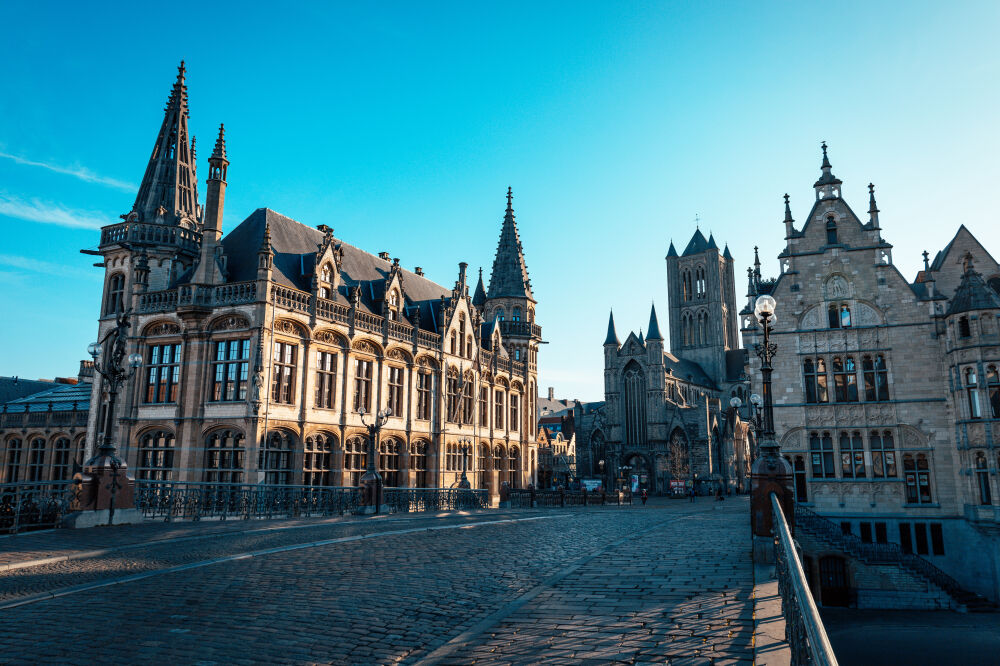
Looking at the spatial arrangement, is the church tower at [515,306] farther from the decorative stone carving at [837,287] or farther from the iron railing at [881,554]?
the iron railing at [881,554]

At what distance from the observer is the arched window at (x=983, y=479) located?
2595cm

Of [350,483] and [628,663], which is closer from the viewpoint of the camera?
[628,663]

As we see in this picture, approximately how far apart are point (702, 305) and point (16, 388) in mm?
85820

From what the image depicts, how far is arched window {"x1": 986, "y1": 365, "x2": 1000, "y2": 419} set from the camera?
26.1 meters

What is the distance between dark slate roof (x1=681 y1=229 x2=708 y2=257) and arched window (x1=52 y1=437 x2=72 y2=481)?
86.3 meters

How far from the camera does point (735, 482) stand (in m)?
81.8

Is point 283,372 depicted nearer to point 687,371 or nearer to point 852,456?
point 852,456

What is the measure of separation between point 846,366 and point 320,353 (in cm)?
2415

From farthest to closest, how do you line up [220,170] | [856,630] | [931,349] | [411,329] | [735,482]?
[735,482], [411,329], [220,170], [931,349], [856,630]

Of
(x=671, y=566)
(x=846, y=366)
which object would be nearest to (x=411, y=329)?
(x=846, y=366)

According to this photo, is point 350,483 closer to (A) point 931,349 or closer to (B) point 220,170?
(B) point 220,170

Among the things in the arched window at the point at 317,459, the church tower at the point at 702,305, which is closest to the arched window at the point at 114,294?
the arched window at the point at 317,459

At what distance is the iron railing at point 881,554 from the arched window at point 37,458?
46.6m

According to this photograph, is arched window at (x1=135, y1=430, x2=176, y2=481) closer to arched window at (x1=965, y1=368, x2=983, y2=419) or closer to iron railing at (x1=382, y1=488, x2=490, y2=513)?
iron railing at (x1=382, y1=488, x2=490, y2=513)
